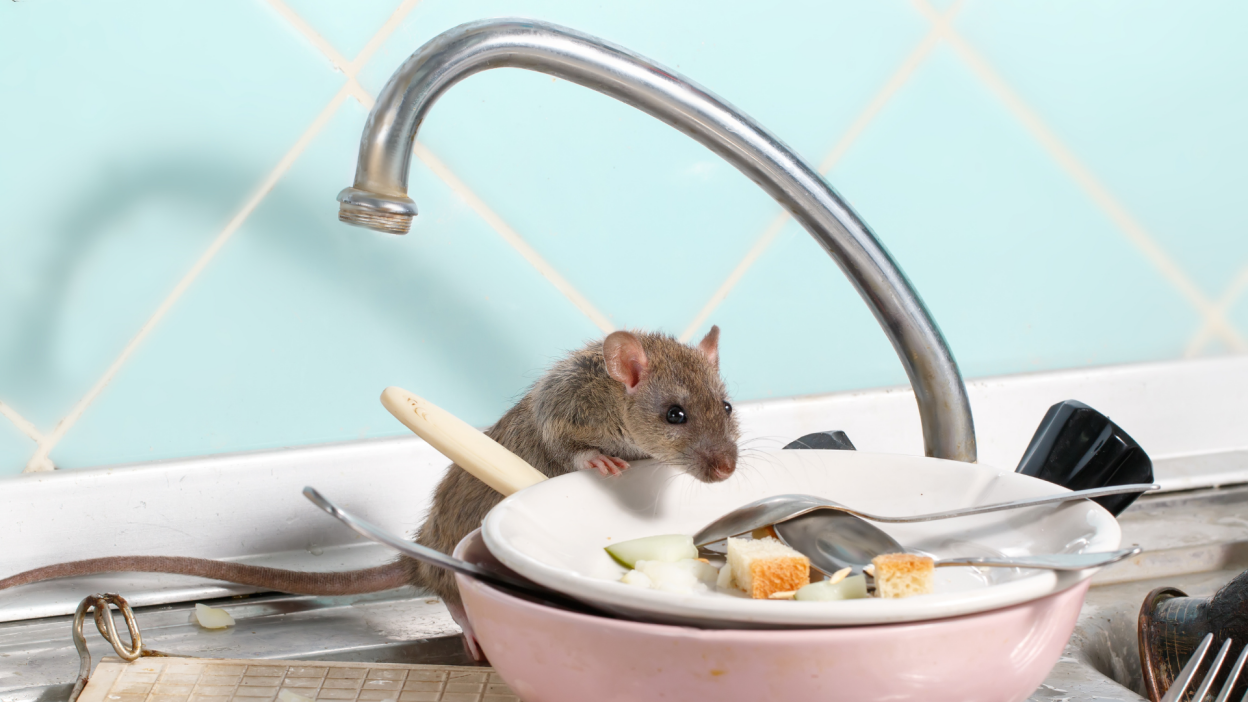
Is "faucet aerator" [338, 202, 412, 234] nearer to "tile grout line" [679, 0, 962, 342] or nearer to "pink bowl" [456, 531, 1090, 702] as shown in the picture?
"pink bowl" [456, 531, 1090, 702]

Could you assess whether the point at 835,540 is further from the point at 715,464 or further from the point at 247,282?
the point at 247,282

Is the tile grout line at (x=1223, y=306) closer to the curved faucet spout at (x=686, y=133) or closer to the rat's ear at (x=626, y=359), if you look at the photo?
the curved faucet spout at (x=686, y=133)

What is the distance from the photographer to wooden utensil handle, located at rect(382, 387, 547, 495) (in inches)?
24.1

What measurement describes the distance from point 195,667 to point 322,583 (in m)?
0.21

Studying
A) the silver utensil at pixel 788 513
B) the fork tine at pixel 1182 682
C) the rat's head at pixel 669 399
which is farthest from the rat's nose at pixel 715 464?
the fork tine at pixel 1182 682

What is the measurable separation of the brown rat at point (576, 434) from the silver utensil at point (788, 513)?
0.16 meters

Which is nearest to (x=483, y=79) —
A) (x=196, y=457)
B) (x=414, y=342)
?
(x=414, y=342)

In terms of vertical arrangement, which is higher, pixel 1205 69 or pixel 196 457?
pixel 1205 69

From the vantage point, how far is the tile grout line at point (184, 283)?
92cm

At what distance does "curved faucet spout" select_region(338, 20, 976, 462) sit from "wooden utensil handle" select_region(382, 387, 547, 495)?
11 cm

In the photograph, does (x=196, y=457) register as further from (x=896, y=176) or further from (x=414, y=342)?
(x=896, y=176)

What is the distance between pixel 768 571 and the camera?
19.8 inches

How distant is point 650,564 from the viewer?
545 millimetres

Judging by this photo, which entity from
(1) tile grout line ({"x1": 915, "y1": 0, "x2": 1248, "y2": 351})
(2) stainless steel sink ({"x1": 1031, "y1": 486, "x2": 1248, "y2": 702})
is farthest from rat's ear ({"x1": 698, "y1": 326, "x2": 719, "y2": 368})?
(1) tile grout line ({"x1": 915, "y1": 0, "x2": 1248, "y2": 351})
